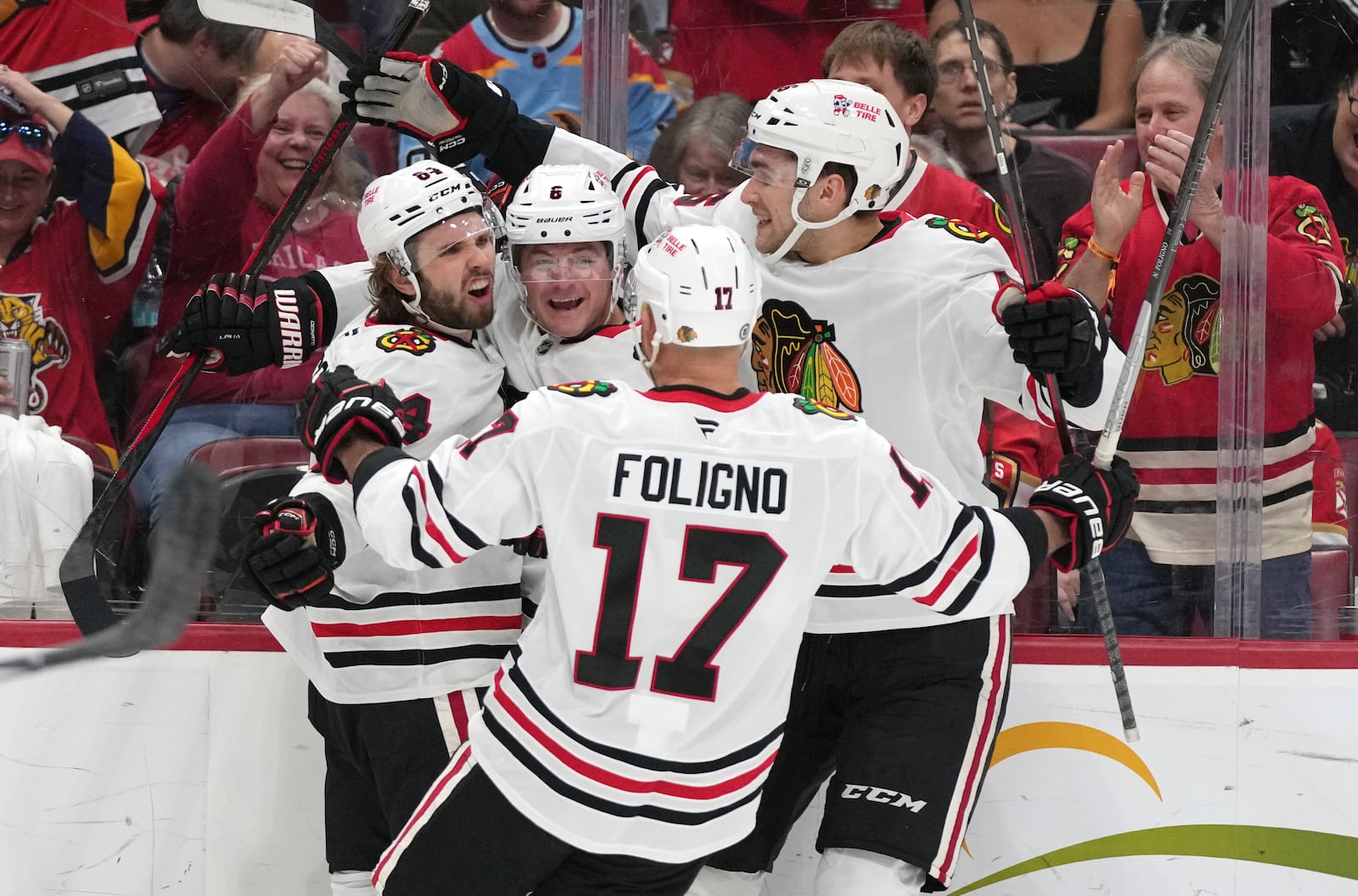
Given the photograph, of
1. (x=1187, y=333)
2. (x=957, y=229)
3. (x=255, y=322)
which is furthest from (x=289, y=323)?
(x=1187, y=333)

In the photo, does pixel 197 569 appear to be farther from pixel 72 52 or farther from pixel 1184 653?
pixel 1184 653

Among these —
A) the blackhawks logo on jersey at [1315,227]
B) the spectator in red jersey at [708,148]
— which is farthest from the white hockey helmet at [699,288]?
the blackhawks logo on jersey at [1315,227]

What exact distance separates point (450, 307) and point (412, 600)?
0.49 metres

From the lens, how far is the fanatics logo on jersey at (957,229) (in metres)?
2.34

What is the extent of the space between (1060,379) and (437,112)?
1230 mm

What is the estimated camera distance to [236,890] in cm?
270

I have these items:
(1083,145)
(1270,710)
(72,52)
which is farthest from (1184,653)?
(72,52)

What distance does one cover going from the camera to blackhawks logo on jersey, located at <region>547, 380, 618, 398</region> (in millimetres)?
1865

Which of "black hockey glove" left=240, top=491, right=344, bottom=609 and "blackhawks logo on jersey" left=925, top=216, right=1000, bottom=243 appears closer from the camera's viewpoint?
"black hockey glove" left=240, top=491, right=344, bottom=609

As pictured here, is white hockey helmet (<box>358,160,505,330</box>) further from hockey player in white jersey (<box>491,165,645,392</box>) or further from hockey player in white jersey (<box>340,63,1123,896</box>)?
hockey player in white jersey (<box>340,63,1123,896</box>)

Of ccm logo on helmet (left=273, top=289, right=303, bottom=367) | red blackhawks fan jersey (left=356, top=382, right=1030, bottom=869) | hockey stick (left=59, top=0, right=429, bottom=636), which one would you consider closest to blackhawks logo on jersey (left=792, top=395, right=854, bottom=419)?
red blackhawks fan jersey (left=356, top=382, right=1030, bottom=869)

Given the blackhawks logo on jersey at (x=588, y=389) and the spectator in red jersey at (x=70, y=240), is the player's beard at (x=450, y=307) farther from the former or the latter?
the spectator in red jersey at (x=70, y=240)

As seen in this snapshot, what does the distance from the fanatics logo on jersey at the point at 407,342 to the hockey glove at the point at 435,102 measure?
0.49 m

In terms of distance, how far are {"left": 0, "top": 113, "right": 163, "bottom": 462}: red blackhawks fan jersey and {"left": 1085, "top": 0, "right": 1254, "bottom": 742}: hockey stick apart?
6.32 ft
